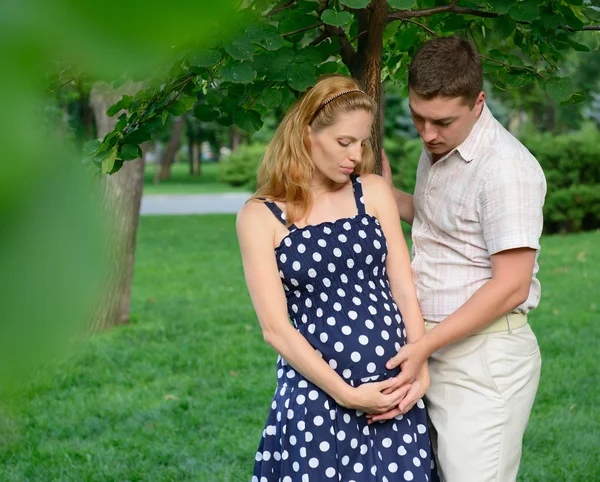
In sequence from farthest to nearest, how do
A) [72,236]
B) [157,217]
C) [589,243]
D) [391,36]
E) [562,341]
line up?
[157,217] < [589,243] < [562,341] < [391,36] < [72,236]

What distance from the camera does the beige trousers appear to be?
8.71 feet

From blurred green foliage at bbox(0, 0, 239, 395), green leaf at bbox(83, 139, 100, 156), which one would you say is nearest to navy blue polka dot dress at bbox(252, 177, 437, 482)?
green leaf at bbox(83, 139, 100, 156)

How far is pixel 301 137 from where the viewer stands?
266cm

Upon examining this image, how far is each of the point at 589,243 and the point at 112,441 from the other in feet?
28.9

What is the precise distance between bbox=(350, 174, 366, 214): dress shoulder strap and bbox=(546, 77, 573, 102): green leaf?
2.37 ft

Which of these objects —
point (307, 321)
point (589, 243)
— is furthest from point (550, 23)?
point (589, 243)

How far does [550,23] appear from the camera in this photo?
2.76 metres

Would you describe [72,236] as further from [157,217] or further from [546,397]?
[157,217]

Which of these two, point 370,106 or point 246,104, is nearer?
point 370,106

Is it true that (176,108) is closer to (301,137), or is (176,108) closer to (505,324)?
(301,137)

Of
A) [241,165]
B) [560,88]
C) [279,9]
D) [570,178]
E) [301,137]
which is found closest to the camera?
[279,9]

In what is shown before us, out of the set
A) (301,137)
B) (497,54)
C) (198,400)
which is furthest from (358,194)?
(198,400)

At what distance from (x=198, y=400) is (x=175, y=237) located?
9.66 meters

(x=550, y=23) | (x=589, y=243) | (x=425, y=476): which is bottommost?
(x=589, y=243)
